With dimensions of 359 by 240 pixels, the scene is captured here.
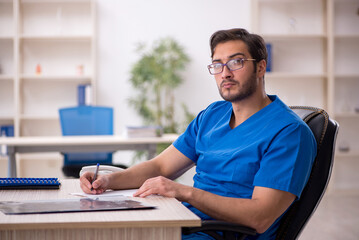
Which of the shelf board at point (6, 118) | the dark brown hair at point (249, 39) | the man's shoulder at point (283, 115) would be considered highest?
the dark brown hair at point (249, 39)

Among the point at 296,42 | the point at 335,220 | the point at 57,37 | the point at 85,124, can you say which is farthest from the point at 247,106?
the point at 296,42

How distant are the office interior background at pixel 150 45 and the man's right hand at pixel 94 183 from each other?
3594 millimetres

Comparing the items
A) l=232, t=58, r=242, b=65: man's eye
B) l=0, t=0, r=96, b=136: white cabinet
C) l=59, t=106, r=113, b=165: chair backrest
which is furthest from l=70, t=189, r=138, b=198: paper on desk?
l=0, t=0, r=96, b=136: white cabinet

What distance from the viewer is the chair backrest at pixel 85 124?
157 inches

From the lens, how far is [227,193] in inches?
62.5

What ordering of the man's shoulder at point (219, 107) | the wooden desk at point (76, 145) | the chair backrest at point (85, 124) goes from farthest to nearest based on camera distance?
the chair backrest at point (85, 124)
the wooden desk at point (76, 145)
the man's shoulder at point (219, 107)

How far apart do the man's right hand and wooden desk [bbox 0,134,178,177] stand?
2011mm

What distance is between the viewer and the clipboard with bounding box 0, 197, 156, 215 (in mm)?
1188

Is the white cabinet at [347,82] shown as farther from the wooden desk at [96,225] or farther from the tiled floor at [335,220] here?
the wooden desk at [96,225]

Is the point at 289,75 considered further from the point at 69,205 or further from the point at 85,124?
the point at 69,205

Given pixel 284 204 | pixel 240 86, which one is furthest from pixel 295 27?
pixel 284 204

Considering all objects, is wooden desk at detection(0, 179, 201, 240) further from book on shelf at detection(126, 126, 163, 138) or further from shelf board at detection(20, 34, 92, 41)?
shelf board at detection(20, 34, 92, 41)

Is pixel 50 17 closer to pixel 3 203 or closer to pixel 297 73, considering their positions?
pixel 297 73

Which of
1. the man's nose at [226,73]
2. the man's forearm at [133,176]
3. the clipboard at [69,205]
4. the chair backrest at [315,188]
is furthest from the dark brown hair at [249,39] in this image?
the clipboard at [69,205]
